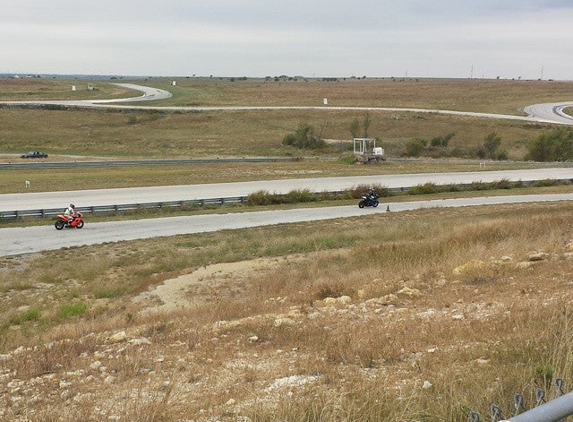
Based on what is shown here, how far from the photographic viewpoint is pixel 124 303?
54.2 feet

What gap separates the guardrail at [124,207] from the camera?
30.2 m

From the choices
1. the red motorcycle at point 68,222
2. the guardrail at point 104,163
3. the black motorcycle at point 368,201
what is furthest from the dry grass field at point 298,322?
the guardrail at point 104,163

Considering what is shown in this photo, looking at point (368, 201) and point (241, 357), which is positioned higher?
point (241, 357)

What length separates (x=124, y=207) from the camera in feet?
106

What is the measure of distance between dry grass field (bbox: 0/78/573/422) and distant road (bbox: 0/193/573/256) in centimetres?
155

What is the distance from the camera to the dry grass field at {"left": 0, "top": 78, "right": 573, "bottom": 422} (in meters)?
5.63

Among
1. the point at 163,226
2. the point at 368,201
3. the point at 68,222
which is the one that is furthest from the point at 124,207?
the point at 368,201

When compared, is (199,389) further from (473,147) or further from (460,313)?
(473,147)

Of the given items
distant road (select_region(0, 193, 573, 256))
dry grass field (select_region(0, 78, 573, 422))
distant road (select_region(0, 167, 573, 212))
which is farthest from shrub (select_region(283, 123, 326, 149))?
dry grass field (select_region(0, 78, 573, 422))

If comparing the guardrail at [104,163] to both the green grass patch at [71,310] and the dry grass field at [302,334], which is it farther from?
the green grass patch at [71,310]

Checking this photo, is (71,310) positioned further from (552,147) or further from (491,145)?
(491,145)

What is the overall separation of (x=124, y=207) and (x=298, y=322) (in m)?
24.0

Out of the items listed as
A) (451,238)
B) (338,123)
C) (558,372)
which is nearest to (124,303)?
(451,238)

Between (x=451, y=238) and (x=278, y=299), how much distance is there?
9.33m
